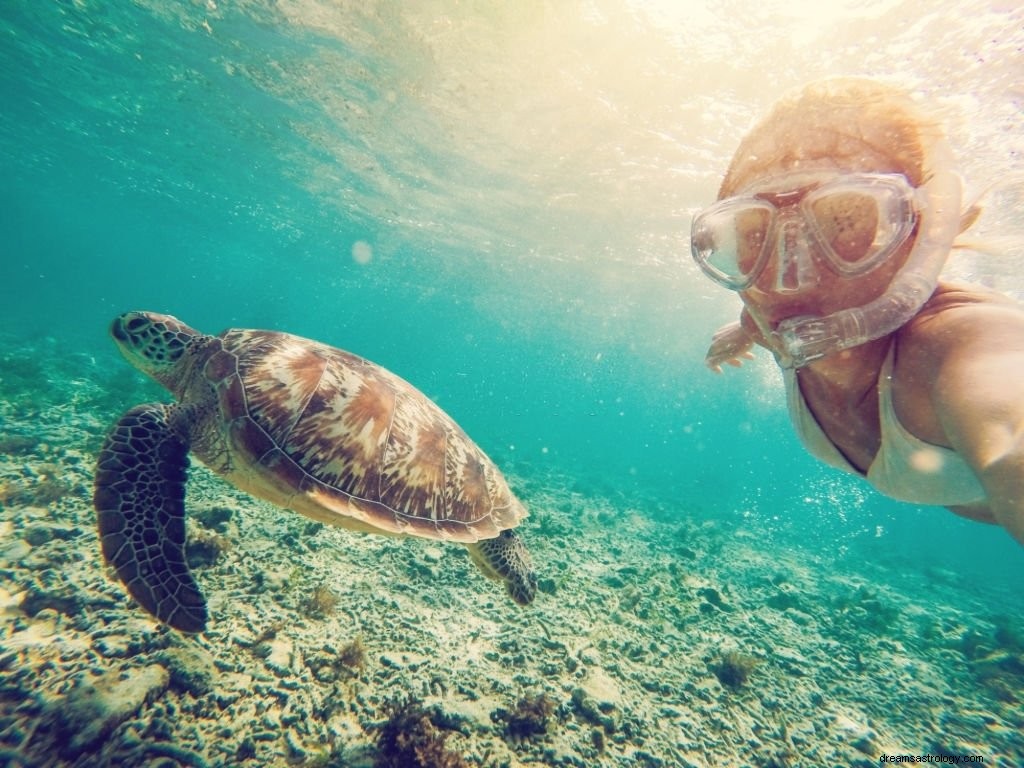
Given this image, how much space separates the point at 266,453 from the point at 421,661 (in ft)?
8.85

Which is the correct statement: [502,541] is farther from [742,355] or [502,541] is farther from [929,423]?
[929,423]

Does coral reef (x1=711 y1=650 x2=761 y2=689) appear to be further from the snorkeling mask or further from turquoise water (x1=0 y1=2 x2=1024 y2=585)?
turquoise water (x1=0 y1=2 x2=1024 y2=585)

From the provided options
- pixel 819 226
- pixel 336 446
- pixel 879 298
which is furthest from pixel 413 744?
pixel 819 226

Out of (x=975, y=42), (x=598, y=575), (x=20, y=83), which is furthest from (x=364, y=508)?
(x=20, y=83)

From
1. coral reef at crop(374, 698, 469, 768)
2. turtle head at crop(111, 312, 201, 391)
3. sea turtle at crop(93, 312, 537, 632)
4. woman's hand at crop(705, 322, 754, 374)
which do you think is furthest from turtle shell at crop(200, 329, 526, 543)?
woman's hand at crop(705, 322, 754, 374)

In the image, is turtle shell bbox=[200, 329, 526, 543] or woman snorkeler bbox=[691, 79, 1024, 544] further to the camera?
turtle shell bbox=[200, 329, 526, 543]

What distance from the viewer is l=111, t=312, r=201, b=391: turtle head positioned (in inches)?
157

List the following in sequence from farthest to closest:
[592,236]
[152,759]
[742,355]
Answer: [592,236] < [742,355] < [152,759]

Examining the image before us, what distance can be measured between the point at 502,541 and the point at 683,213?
616 inches

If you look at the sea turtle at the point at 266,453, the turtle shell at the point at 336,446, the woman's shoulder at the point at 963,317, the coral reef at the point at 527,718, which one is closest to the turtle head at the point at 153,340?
the sea turtle at the point at 266,453

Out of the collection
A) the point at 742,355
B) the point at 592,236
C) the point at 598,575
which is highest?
the point at 592,236

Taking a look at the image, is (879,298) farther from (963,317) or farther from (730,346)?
(730,346)

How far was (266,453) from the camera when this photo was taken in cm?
340

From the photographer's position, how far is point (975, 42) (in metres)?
7.42
